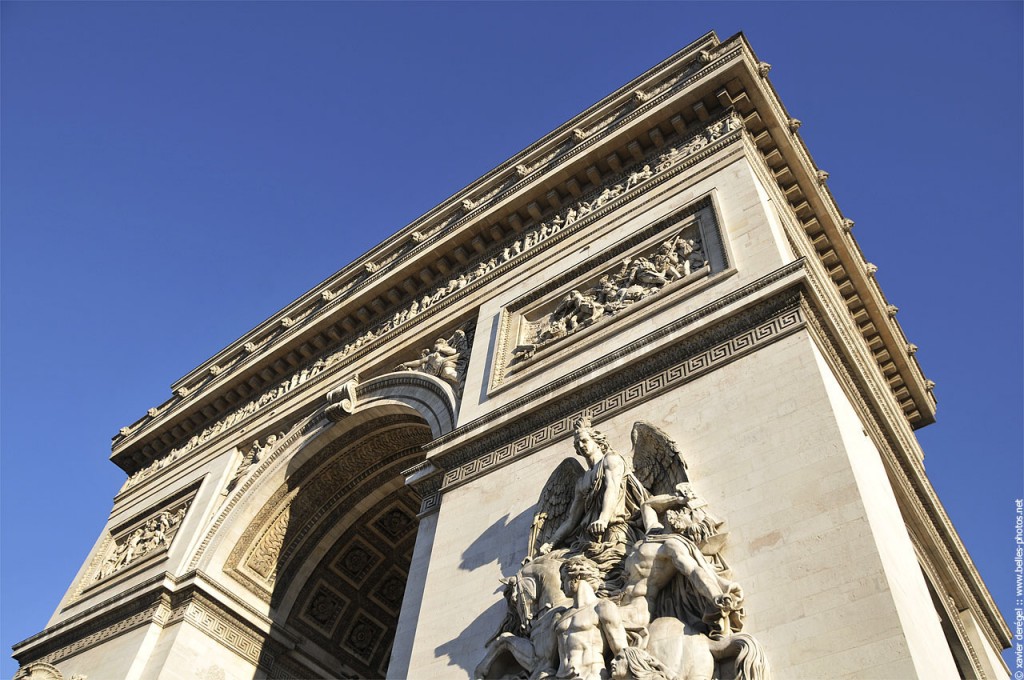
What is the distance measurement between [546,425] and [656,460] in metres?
1.66

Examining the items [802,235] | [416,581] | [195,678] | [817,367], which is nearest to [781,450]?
[817,367]

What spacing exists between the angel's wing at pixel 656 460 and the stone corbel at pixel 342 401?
5929mm

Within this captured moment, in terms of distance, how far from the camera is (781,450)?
6355 millimetres

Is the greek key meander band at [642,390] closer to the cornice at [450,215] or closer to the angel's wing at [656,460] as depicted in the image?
the angel's wing at [656,460]

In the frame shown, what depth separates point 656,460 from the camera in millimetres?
7043

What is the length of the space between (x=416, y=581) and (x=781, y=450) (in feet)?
13.0

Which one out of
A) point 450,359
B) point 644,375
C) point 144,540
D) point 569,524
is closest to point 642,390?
point 644,375

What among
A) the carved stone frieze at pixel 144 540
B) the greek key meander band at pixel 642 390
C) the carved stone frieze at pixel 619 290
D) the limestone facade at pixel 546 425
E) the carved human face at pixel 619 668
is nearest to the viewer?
the carved human face at pixel 619 668

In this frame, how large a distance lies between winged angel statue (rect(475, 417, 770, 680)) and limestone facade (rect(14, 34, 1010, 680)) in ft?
0.71

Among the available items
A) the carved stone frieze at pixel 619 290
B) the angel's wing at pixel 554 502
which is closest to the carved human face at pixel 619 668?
the angel's wing at pixel 554 502

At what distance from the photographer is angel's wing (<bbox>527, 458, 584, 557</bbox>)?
7195 mm

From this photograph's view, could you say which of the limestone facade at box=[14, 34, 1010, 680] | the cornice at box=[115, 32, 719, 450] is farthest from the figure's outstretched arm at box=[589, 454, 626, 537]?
the cornice at box=[115, 32, 719, 450]

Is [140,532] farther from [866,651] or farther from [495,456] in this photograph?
[866,651]

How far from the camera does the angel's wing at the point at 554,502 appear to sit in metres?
7.20
